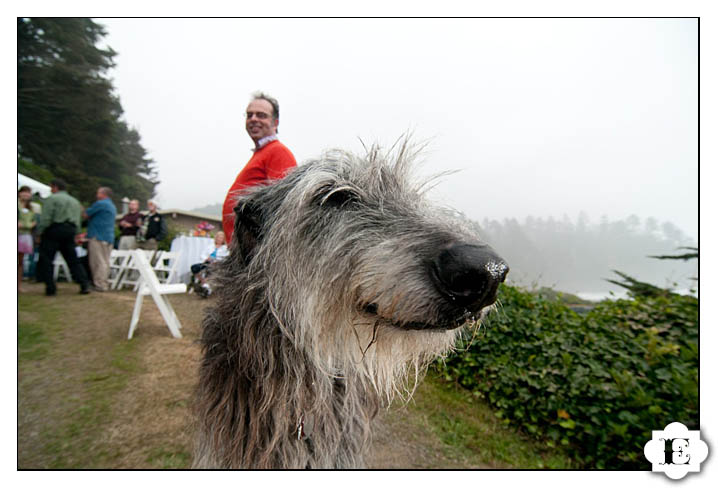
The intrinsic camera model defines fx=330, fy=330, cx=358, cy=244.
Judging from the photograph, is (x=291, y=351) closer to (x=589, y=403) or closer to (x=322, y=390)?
(x=322, y=390)

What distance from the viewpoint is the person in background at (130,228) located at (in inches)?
431

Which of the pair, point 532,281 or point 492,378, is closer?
point 492,378

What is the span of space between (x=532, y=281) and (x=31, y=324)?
764 centimetres

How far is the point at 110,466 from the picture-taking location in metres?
2.63

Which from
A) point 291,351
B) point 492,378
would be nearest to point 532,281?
point 492,378

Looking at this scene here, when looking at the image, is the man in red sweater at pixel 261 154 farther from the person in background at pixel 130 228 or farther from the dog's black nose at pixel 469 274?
the person in background at pixel 130 228

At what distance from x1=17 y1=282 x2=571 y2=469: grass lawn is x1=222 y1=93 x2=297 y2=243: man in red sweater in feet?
4.08

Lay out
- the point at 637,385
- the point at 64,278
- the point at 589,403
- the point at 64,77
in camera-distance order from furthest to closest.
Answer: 1. the point at 64,278
2. the point at 64,77
3. the point at 589,403
4. the point at 637,385

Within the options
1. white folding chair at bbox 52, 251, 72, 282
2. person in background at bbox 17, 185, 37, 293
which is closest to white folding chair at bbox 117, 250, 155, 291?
white folding chair at bbox 52, 251, 72, 282

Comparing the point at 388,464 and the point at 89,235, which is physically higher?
the point at 89,235

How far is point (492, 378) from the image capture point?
3.50 meters

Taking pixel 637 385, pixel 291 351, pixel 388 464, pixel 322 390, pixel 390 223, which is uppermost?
pixel 390 223

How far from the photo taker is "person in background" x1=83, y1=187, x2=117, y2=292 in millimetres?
8812

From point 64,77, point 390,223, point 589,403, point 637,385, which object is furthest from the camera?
point 64,77
